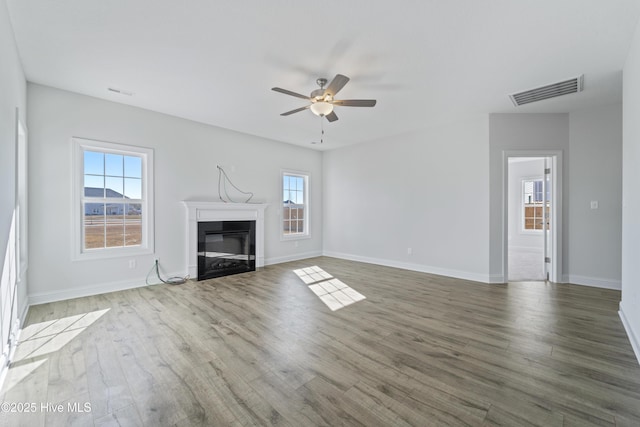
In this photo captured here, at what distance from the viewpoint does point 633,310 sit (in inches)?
97.7

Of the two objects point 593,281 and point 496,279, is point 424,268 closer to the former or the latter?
point 496,279

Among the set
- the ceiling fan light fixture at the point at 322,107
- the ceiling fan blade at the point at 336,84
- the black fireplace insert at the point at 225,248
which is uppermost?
the ceiling fan blade at the point at 336,84

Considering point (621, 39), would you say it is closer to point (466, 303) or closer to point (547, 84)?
point (547, 84)

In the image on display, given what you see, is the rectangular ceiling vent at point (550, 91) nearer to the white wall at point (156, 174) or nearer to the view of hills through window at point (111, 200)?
the white wall at point (156, 174)

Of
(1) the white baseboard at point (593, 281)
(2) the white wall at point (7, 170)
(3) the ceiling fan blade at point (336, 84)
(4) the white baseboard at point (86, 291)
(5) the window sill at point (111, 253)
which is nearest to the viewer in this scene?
(2) the white wall at point (7, 170)

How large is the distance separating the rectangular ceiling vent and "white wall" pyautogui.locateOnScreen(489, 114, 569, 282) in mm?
563

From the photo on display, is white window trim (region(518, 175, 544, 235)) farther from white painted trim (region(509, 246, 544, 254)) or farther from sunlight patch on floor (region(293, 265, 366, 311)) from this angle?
sunlight patch on floor (region(293, 265, 366, 311))

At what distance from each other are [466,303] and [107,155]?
18.0 feet

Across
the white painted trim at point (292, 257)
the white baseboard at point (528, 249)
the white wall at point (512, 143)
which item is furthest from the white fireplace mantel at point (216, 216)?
the white baseboard at point (528, 249)

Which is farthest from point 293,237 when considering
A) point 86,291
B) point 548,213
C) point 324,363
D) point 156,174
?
point 548,213

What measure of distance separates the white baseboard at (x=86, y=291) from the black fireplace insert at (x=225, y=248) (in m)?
0.83

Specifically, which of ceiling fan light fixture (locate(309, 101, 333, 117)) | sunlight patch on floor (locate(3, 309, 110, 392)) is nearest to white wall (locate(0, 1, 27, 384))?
sunlight patch on floor (locate(3, 309, 110, 392))

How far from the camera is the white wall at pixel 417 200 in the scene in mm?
4711

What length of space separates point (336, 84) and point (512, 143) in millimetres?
3432
